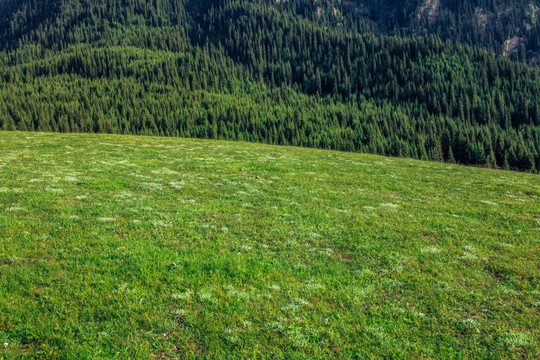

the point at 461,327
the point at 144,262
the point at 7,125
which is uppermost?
the point at 7,125

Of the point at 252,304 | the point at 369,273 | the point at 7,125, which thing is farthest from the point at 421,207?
the point at 7,125

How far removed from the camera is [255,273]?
1344 centimetres

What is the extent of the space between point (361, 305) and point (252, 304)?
3874mm

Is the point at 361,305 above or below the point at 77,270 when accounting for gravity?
below

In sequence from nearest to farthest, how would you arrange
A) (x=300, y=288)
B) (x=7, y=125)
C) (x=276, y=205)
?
1. (x=300, y=288)
2. (x=276, y=205)
3. (x=7, y=125)

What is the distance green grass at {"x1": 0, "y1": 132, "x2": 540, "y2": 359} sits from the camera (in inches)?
383

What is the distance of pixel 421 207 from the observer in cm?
2528

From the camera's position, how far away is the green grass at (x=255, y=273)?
9.72 metres

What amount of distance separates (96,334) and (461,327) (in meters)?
11.3

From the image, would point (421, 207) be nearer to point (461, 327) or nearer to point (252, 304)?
point (461, 327)

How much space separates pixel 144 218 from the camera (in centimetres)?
1891

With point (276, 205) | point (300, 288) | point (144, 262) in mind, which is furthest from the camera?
point (276, 205)

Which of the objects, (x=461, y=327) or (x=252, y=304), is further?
A: (x=252, y=304)

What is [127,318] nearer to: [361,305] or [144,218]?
[361,305]
